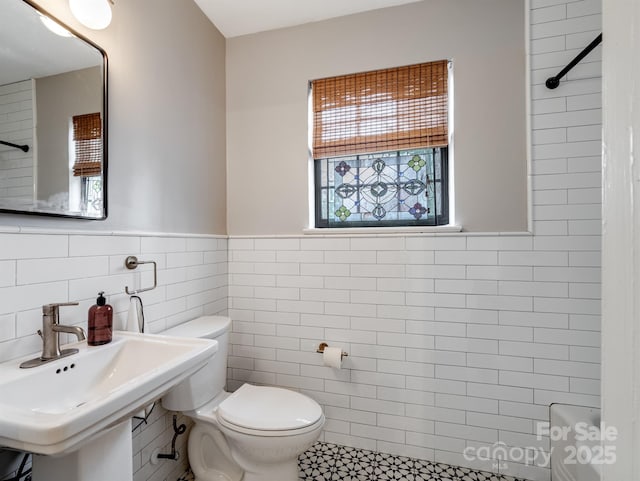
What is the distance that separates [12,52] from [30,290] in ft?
2.46

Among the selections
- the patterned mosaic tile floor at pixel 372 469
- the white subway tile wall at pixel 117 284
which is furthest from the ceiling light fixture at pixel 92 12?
the patterned mosaic tile floor at pixel 372 469

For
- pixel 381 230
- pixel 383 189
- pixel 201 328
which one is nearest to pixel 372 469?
pixel 201 328

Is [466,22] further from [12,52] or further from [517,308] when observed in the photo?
[12,52]

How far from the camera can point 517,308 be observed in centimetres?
167

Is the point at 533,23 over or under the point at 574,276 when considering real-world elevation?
over

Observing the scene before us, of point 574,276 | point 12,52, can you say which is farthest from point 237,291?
point 574,276

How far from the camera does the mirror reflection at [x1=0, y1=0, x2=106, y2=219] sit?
0.97 meters

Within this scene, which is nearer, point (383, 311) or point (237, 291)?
point (383, 311)

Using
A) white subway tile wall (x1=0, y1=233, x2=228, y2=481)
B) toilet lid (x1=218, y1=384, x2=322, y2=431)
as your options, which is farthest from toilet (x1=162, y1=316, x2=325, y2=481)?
white subway tile wall (x1=0, y1=233, x2=228, y2=481)

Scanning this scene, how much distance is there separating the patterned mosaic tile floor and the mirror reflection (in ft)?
5.02

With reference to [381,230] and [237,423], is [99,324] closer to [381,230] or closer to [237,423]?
[237,423]

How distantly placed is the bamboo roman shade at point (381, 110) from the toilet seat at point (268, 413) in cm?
143

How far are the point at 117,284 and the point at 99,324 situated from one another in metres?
0.26

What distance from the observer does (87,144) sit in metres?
1.21
